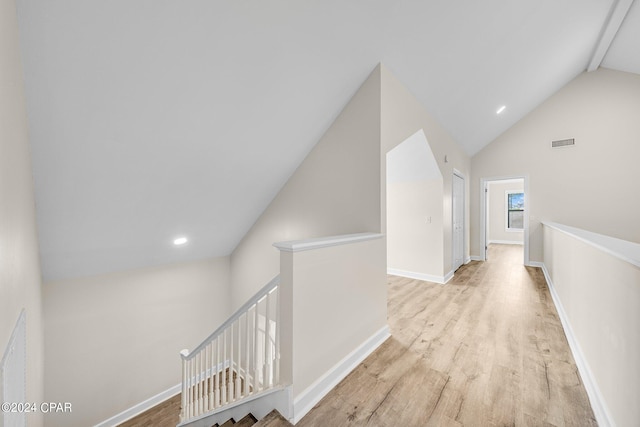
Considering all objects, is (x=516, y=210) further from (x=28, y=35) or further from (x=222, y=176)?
(x=28, y=35)

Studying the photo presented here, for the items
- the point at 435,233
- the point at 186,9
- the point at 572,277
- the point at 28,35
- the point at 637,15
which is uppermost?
the point at 637,15

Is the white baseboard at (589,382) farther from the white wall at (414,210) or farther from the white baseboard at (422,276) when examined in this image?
the white wall at (414,210)

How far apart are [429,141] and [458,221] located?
2.15 meters

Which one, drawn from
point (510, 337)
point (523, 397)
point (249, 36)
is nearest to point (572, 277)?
point (510, 337)

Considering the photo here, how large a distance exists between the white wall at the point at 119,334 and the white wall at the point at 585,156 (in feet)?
21.5

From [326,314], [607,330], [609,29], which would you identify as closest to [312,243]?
[326,314]

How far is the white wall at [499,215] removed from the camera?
8500 mm

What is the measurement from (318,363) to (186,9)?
7.71ft

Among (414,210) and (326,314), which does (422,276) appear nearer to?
(414,210)

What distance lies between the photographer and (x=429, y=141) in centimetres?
360

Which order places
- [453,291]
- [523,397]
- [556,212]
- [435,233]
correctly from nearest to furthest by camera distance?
[523,397], [453,291], [435,233], [556,212]

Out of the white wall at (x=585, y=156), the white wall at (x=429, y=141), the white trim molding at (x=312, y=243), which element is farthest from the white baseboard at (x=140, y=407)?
the white wall at (x=585, y=156)

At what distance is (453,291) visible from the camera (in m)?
3.63

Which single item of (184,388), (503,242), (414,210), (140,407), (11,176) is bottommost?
(140,407)
